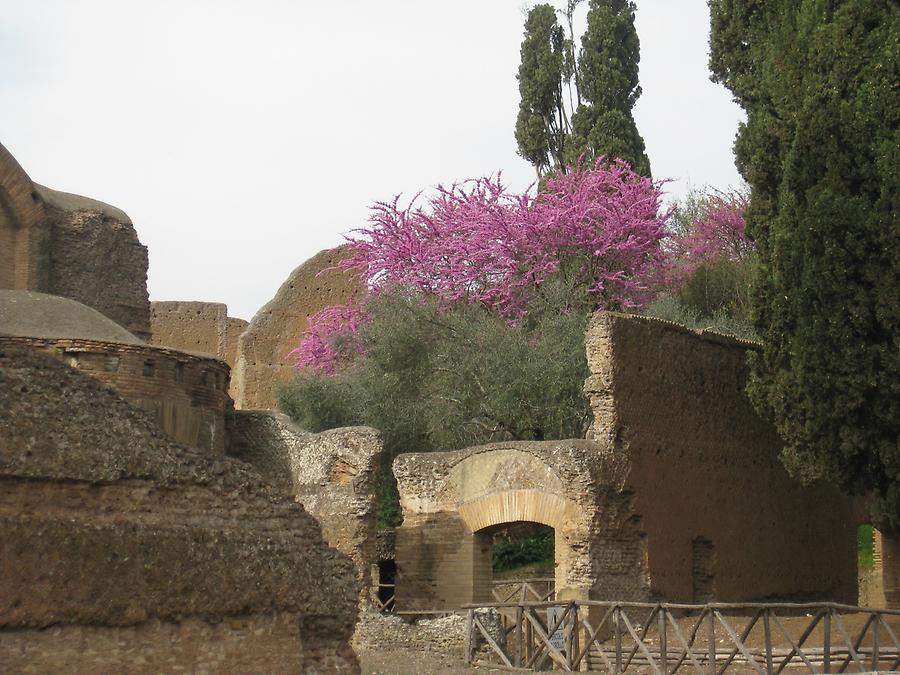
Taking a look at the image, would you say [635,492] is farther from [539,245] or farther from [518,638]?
[539,245]

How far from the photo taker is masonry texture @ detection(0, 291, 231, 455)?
55.9 feet

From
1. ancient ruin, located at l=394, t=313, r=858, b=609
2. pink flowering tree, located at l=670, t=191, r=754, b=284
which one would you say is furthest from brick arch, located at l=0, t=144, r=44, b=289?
pink flowering tree, located at l=670, t=191, r=754, b=284

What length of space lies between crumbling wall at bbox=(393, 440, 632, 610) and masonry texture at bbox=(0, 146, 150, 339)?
7726mm

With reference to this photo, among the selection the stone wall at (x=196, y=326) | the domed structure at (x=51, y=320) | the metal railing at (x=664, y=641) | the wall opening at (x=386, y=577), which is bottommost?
the metal railing at (x=664, y=641)

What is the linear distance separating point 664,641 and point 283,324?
→ 870 inches

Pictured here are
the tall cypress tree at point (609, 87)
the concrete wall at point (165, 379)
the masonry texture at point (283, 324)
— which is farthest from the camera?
the masonry texture at point (283, 324)

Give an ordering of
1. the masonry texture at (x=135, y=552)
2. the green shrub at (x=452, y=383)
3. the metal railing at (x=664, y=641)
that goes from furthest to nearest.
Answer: the green shrub at (x=452, y=383), the metal railing at (x=664, y=641), the masonry texture at (x=135, y=552)

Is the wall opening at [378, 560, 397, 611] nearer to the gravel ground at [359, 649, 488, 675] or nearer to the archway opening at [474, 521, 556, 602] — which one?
the archway opening at [474, 521, 556, 602]

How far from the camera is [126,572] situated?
29.2 feet

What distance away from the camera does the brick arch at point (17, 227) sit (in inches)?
894

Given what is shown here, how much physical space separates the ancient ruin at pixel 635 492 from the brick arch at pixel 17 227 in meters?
8.13

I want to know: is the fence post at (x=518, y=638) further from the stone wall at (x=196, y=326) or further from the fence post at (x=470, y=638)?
the stone wall at (x=196, y=326)

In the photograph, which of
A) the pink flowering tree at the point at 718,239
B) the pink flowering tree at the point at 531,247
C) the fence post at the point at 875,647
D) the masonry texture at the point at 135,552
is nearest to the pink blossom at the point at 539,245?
the pink flowering tree at the point at 531,247

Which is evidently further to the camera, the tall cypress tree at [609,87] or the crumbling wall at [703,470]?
the tall cypress tree at [609,87]
